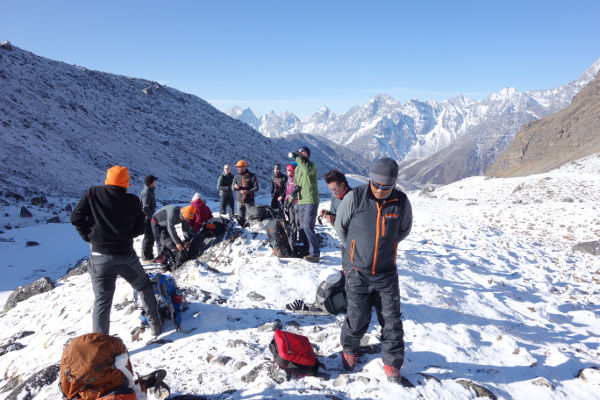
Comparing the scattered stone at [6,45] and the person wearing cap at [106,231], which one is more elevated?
the scattered stone at [6,45]

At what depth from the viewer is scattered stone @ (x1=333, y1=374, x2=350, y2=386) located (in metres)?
3.93

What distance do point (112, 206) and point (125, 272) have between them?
1096mm

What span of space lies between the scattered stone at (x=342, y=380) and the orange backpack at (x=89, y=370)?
2.43 meters

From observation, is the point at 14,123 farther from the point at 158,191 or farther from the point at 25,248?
the point at 25,248

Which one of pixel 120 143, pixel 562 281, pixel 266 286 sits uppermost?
pixel 120 143

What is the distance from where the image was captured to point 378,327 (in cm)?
542

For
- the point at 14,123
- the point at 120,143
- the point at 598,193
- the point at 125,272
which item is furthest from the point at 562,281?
the point at 120,143

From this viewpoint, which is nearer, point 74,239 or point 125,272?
point 125,272

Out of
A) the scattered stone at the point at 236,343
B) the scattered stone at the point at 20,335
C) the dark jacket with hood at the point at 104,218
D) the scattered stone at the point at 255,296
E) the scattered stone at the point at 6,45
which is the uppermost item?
the scattered stone at the point at 6,45

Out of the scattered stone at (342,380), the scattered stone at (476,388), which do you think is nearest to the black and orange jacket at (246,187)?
the scattered stone at (342,380)

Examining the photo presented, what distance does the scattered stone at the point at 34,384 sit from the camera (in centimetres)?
389

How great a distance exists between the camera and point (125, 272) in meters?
4.89

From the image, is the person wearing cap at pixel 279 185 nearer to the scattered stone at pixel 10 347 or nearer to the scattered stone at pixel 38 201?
the scattered stone at pixel 10 347

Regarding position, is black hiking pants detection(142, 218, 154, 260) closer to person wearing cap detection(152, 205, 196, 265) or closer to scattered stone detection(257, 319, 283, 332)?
person wearing cap detection(152, 205, 196, 265)
